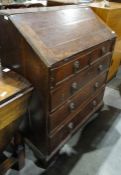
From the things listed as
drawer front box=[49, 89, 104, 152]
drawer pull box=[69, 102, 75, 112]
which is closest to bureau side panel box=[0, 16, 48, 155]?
drawer front box=[49, 89, 104, 152]

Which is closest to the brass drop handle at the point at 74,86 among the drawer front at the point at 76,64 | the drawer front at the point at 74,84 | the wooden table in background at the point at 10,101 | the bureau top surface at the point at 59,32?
the drawer front at the point at 74,84

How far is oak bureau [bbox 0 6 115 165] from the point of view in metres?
1.20

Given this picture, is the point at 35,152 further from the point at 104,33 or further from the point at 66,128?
the point at 104,33

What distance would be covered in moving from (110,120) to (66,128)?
28.7 inches

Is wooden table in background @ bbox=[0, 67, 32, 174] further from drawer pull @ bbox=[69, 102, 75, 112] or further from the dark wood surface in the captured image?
drawer pull @ bbox=[69, 102, 75, 112]

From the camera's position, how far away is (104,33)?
69.2 inches

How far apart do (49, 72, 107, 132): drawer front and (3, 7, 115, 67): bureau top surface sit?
0.40 meters

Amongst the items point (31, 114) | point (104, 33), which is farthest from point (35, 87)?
point (104, 33)

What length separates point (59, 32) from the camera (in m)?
1.38

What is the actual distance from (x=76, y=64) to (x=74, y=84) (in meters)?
0.17

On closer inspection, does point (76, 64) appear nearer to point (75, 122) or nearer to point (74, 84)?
point (74, 84)

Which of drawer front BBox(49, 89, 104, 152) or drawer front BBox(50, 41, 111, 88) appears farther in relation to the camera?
drawer front BBox(49, 89, 104, 152)

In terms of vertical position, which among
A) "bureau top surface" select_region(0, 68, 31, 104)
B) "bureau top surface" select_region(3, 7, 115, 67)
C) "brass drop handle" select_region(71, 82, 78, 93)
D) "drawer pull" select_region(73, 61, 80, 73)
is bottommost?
"brass drop handle" select_region(71, 82, 78, 93)

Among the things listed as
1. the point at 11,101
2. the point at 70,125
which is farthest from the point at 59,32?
the point at 70,125
